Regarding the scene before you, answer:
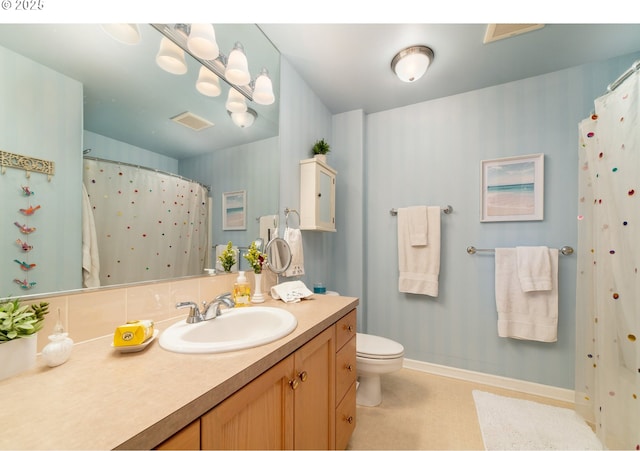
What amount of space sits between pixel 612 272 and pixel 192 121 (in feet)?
7.18

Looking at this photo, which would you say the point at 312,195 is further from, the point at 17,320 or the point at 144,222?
the point at 17,320

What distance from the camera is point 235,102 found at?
4.65 feet

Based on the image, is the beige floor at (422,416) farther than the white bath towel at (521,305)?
No

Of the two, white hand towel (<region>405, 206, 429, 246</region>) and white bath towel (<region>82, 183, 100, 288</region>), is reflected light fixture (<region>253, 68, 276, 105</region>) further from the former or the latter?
white hand towel (<region>405, 206, 429, 246</region>)

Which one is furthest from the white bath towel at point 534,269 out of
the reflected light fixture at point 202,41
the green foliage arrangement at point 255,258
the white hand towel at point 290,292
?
the reflected light fixture at point 202,41

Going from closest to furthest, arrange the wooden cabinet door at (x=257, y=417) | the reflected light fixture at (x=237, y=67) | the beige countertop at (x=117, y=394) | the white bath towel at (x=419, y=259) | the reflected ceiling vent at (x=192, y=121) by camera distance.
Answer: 1. the beige countertop at (x=117, y=394)
2. the wooden cabinet door at (x=257, y=417)
3. the reflected ceiling vent at (x=192, y=121)
4. the reflected light fixture at (x=237, y=67)
5. the white bath towel at (x=419, y=259)

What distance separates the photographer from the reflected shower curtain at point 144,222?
0.91 metres

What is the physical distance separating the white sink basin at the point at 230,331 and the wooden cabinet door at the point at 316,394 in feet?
0.44

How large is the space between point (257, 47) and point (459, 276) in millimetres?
2217

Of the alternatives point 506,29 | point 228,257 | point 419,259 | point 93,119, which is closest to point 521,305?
point 419,259

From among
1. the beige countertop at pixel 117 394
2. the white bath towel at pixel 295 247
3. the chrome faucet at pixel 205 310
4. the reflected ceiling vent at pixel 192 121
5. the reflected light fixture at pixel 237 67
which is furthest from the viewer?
the white bath towel at pixel 295 247

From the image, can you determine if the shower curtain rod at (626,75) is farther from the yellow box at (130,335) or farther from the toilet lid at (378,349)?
the yellow box at (130,335)

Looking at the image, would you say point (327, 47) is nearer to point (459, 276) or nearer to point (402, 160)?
point (402, 160)

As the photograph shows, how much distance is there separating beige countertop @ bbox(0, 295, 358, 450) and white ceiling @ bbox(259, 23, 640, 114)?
1732 mm
